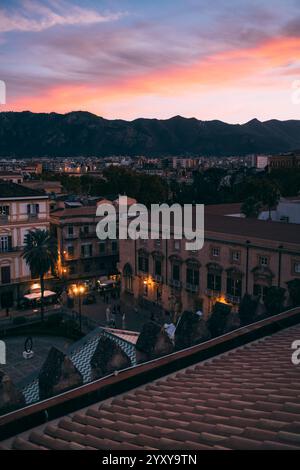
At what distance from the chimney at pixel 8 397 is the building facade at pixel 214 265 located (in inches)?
1003

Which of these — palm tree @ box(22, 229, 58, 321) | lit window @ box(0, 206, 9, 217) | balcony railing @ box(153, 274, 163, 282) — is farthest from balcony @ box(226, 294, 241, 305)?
lit window @ box(0, 206, 9, 217)

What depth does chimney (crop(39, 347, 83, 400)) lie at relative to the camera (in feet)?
28.9

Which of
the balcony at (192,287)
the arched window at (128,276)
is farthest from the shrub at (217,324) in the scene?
the arched window at (128,276)

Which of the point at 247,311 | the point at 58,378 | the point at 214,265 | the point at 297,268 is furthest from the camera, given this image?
the point at 214,265

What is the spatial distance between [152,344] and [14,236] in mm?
37336

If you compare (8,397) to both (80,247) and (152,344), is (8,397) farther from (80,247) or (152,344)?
(80,247)

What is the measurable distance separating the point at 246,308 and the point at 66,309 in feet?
95.7

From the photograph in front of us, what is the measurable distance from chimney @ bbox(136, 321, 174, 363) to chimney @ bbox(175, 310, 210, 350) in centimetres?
65

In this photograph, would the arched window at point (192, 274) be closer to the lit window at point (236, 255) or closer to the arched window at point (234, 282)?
the arched window at point (234, 282)

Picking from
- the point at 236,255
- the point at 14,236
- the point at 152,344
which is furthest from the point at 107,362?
the point at 14,236

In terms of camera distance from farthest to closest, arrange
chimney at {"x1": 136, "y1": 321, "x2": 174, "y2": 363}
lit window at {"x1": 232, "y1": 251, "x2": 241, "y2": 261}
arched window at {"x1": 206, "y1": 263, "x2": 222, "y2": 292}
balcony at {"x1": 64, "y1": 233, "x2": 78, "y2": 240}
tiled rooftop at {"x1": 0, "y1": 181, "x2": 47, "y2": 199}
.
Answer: balcony at {"x1": 64, "y1": 233, "x2": 78, "y2": 240} < tiled rooftop at {"x1": 0, "y1": 181, "x2": 47, "y2": 199} < arched window at {"x1": 206, "y1": 263, "x2": 222, "y2": 292} < lit window at {"x1": 232, "y1": 251, "x2": 241, "y2": 261} < chimney at {"x1": 136, "y1": 321, "x2": 174, "y2": 363}

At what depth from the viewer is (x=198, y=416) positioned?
6.95 metres

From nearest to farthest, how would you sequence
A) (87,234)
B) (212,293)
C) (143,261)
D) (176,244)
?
(212,293) → (176,244) → (143,261) → (87,234)

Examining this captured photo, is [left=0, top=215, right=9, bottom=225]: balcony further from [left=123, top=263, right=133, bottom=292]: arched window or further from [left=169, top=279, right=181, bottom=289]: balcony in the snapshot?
[left=169, top=279, right=181, bottom=289]: balcony
